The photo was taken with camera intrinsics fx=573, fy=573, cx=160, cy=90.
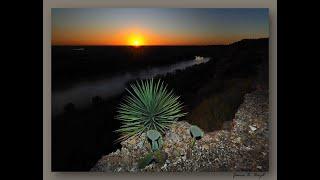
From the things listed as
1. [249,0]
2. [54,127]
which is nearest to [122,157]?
[54,127]

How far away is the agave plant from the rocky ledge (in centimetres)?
8

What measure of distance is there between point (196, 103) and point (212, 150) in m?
0.47

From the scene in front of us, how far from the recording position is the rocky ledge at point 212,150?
5.39m

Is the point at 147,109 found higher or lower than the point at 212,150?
higher

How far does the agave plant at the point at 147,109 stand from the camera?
5418 millimetres

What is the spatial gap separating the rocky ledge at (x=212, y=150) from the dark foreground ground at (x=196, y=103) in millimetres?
84

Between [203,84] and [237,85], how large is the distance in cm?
32

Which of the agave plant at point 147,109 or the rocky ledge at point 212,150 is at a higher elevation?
the agave plant at point 147,109

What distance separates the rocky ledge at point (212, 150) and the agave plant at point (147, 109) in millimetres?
82

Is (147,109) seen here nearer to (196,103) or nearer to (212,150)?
(196,103)

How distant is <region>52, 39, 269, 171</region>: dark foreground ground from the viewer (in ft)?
17.7

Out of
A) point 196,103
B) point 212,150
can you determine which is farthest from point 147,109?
point 212,150

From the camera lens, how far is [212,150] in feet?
17.8

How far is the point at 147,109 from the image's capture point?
5441mm
